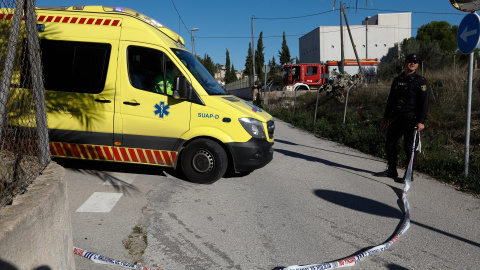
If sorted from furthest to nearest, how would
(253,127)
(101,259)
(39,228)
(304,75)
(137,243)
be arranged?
(304,75)
(253,127)
(137,243)
(101,259)
(39,228)

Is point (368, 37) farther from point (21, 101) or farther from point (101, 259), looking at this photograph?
point (21, 101)

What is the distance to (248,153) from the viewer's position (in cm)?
610

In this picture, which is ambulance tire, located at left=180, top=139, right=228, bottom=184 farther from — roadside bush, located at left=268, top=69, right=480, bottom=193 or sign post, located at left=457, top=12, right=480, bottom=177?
sign post, located at left=457, top=12, right=480, bottom=177

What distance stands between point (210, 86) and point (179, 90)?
2.78 ft

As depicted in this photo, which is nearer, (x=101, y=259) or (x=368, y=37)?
(x=101, y=259)

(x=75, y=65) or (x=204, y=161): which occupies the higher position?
(x=75, y=65)

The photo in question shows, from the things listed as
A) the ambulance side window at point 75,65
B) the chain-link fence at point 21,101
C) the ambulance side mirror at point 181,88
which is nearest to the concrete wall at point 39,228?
the chain-link fence at point 21,101

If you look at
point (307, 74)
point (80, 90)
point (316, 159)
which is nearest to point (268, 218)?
point (80, 90)

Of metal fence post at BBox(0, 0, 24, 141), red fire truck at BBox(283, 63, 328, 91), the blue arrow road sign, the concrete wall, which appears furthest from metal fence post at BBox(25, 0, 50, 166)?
red fire truck at BBox(283, 63, 328, 91)

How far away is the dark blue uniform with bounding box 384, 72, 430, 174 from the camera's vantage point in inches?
249

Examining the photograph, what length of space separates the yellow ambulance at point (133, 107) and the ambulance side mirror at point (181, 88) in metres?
0.09

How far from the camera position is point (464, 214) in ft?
16.7

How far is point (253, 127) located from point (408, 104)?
101 inches

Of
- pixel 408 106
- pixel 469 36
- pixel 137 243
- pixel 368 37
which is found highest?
pixel 368 37
